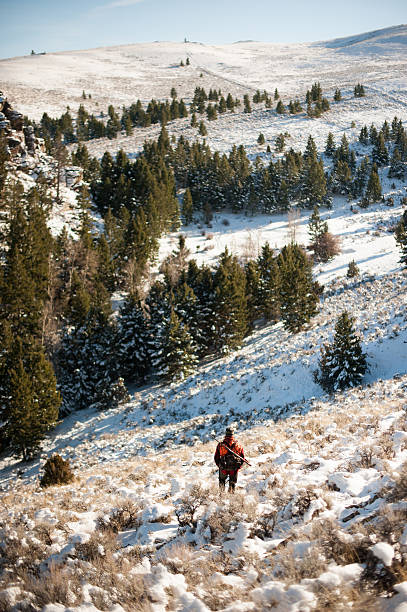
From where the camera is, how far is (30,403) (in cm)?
2328

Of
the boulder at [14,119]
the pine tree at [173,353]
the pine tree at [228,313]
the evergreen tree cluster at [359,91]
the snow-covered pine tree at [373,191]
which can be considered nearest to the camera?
the pine tree at [173,353]

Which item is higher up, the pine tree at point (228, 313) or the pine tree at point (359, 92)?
the pine tree at point (359, 92)

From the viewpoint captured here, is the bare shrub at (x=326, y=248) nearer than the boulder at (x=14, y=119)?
Yes

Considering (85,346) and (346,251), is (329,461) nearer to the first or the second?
(85,346)

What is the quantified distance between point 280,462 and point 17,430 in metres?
21.7

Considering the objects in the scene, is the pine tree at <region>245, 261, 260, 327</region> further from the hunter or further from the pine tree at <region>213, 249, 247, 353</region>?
the hunter

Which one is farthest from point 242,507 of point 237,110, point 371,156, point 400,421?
point 237,110

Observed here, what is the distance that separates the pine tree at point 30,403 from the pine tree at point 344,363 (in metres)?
19.3

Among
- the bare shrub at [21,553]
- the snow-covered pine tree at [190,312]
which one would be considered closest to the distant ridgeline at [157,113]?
→ the snow-covered pine tree at [190,312]

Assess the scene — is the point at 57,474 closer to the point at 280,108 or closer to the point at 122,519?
the point at 122,519

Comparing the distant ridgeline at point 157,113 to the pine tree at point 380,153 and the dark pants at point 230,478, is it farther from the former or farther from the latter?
the dark pants at point 230,478

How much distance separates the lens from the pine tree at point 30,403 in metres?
A: 22.9

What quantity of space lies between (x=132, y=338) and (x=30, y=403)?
1208 centimetres

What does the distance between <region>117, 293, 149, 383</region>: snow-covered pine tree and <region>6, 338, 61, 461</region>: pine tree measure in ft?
29.7
